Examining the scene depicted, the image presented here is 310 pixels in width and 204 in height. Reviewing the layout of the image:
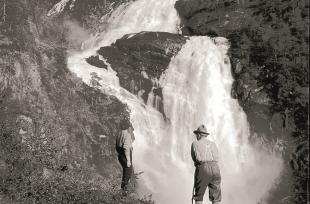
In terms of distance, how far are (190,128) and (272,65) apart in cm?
412

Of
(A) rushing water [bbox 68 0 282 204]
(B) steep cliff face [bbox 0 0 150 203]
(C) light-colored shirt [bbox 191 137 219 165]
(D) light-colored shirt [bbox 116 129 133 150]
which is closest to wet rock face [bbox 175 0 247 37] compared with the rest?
(A) rushing water [bbox 68 0 282 204]

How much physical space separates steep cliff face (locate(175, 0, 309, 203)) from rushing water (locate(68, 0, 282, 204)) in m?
0.53

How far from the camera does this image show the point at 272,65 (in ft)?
73.9

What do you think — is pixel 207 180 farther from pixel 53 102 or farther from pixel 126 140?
pixel 53 102

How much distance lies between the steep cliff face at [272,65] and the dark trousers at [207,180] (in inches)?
409

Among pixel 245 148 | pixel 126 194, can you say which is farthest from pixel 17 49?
pixel 126 194

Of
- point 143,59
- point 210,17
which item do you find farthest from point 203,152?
point 210,17

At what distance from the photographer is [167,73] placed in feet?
78.7

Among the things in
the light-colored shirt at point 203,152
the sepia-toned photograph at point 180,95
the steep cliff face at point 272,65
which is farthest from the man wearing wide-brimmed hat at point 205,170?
the steep cliff face at point 272,65

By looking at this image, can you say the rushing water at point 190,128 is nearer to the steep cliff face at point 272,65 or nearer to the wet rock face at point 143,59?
the wet rock face at point 143,59

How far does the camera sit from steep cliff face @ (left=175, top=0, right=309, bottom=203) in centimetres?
2128

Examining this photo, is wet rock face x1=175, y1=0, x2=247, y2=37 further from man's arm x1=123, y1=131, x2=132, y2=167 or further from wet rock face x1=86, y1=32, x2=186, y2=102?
man's arm x1=123, y1=131, x2=132, y2=167

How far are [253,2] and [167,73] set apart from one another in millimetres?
5335

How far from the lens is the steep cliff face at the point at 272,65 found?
21.3 m
